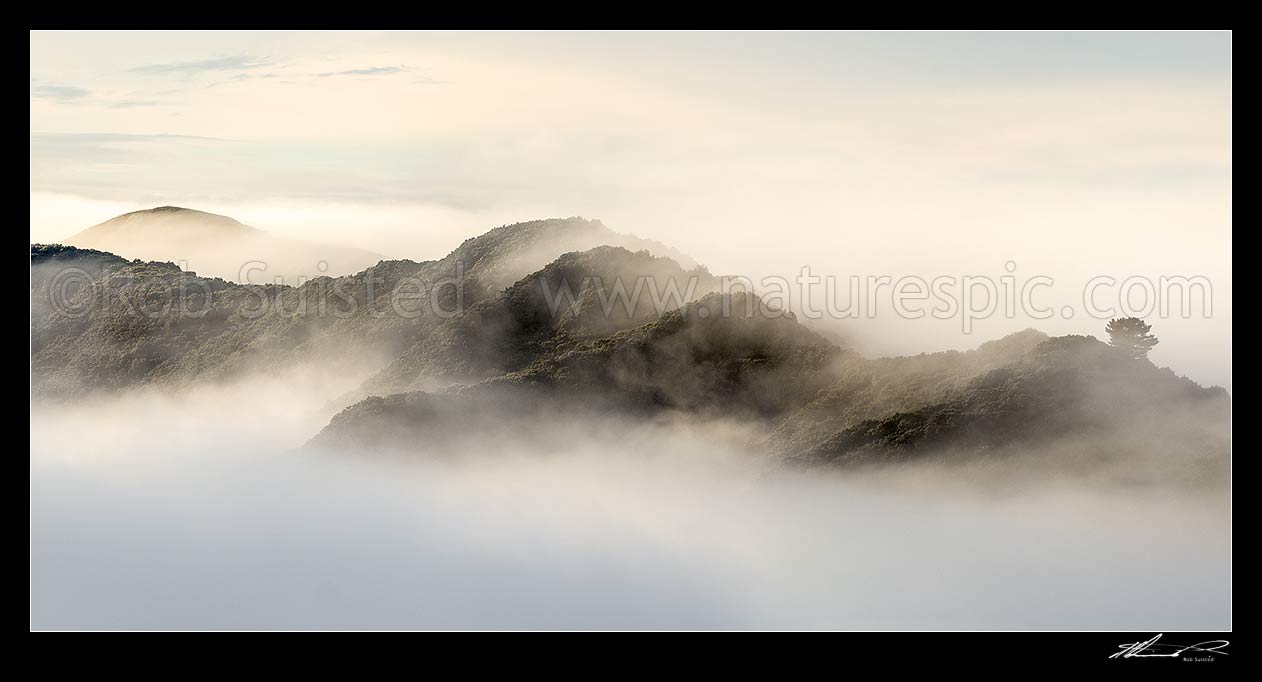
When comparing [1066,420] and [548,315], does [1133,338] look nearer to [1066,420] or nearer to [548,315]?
[1066,420]

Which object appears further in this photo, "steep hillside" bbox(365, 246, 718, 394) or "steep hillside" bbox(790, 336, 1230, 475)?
"steep hillside" bbox(365, 246, 718, 394)

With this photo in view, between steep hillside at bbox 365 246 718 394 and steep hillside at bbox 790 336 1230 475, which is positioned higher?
steep hillside at bbox 365 246 718 394

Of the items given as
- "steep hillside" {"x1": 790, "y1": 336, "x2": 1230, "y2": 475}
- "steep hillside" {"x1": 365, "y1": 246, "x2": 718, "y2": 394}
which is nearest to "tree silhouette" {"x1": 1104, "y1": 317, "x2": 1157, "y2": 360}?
"steep hillside" {"x1": 790, "y1": 336, "x2": 1230, "y2": 475}

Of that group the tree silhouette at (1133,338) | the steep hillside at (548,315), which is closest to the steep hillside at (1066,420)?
the tree silhouette at (1133,338)

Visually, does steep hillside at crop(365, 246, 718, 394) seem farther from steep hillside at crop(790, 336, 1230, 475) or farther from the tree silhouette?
the tree silhouette

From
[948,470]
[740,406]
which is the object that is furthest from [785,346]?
[948,470]

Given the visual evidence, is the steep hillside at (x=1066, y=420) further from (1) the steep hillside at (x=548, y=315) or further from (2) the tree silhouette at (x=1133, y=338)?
(1) the steep hillside at (x=548, y=315)

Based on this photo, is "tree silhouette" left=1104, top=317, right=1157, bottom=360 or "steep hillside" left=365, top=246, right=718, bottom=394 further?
Result: "steep hillside" left=365, top=246, right=718, bottom=394

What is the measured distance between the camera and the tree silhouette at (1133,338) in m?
25.6

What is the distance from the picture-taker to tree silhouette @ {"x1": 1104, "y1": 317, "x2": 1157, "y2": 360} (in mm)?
25609

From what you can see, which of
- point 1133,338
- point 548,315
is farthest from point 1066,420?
point 548,315

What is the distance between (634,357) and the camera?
27.9 metres

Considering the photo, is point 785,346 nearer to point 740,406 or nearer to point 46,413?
point 740,406

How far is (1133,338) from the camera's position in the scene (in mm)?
25672
